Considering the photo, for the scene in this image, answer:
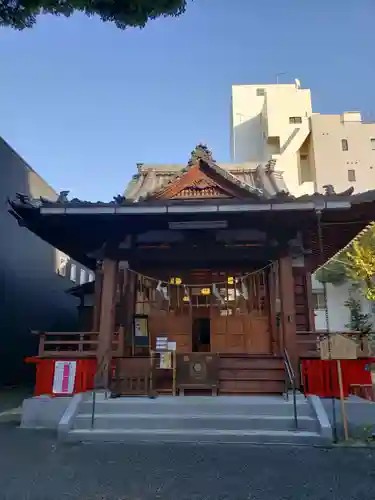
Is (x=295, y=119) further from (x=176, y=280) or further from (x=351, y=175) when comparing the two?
(x=176, y=280)

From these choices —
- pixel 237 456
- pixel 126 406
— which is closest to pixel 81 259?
pixel 126 406

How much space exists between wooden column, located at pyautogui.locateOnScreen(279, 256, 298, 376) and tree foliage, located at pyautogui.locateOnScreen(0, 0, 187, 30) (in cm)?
642

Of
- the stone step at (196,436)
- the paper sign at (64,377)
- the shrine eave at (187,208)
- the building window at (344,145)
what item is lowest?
the stone step at (196,436)

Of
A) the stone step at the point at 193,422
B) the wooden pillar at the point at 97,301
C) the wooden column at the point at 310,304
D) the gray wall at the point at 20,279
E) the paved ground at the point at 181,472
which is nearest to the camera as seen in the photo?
the paved ground at the point at 181,472

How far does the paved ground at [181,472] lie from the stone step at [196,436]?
1.27 feet

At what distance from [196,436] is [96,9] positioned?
6.89 metres

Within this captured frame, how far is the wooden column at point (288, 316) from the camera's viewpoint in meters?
9.45

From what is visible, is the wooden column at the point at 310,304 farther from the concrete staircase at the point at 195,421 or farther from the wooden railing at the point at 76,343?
the wooden railing at the point at 76,343

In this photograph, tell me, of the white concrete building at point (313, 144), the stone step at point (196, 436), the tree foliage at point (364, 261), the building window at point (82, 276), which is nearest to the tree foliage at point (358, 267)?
the tree foliage at point (364, 261)

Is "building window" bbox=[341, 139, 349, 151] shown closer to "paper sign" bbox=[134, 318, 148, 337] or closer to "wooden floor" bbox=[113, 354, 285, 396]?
"paper sign" bbox=[134, 318, 148, 337]

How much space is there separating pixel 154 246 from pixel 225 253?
73.8 inches

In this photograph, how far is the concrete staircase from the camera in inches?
296

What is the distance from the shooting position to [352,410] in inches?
324

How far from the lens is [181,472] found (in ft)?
18.3
